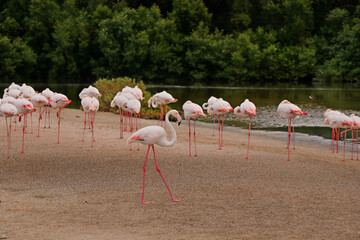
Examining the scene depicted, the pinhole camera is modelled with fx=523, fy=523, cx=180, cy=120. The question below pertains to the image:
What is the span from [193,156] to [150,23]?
38.3 metres

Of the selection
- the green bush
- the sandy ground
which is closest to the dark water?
the green bush

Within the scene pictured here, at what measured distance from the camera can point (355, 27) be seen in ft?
142

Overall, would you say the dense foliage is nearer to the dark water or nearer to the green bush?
the dark water

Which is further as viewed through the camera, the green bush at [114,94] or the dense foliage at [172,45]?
the dense foliage at [172,45]

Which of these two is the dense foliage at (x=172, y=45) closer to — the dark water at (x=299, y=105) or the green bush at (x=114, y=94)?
the dark water at (x=299, y=105)

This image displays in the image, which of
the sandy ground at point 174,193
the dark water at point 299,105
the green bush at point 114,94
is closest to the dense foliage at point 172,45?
the dark water at point 299,105

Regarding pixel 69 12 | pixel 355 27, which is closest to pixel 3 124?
pixel 355 27

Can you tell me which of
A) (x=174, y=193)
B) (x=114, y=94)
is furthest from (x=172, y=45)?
(x=174, y=193)

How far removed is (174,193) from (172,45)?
41.0m

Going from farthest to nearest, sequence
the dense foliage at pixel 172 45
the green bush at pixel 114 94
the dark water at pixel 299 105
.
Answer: the dense foliage at pixel 172 45
the green bush at pixel 114 94
the dark water at pixel 299 105

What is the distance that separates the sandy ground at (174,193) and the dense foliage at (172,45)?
34.4 metres

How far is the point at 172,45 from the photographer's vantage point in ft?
157

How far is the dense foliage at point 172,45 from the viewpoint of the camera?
4509 centimetres

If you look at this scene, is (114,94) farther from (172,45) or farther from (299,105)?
(172,45)
